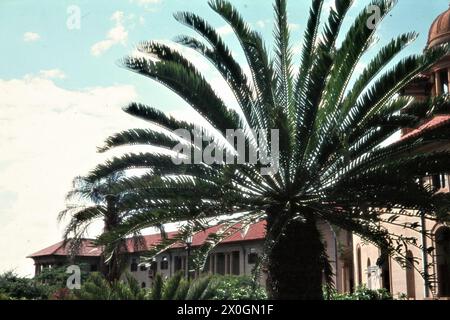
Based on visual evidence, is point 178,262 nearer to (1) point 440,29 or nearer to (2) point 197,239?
(2) point 197,239

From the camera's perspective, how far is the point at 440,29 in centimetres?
2891

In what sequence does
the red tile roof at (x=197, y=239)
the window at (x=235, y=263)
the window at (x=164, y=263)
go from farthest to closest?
the window at (x=164, y=263), the window at (x=235, y=263), the red tile roof at (x=197, y=239)

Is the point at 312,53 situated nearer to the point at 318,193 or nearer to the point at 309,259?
the point at 318,193

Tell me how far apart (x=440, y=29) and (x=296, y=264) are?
22.0m

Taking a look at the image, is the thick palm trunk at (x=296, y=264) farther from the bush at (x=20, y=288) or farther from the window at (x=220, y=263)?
the window at (x=220, y=263)

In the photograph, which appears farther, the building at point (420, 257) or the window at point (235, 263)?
the window at point (235, 263)

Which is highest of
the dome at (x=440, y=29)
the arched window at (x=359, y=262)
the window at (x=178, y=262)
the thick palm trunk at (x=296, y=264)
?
the dome at (x=440, y=29)

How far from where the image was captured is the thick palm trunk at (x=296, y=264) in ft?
34.1

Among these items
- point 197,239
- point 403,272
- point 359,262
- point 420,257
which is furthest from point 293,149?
point 197,239

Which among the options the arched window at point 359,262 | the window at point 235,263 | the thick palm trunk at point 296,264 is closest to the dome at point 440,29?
the arched window at point 359,262

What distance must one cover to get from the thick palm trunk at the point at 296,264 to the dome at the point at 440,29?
67.5 ft

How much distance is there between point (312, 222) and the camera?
35.0 ft
